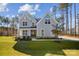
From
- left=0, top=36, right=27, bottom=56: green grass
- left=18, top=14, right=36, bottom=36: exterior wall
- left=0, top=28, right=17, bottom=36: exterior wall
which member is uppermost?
left=18, top=14, right=36, bottom=36: exterior wall

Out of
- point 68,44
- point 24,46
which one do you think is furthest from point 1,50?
point 68,44

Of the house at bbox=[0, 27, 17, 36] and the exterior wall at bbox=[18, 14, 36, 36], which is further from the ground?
the exterior wall at bbox=[18, 14, 36, 36]

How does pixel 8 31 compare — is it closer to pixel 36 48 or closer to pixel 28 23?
pixel 28 23

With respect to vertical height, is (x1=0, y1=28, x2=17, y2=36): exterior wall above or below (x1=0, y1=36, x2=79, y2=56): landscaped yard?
above

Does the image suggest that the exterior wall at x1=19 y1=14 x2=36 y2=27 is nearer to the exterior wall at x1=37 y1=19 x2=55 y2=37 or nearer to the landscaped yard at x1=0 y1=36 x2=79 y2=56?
the exterior wall at x1=37 y1=19 x2=55 y2=37

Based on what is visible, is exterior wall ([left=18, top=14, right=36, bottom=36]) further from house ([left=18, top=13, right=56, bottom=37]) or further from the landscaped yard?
the landscaped yard

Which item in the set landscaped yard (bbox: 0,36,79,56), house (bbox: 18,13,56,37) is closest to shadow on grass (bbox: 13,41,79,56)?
landscaped yard (bbox: 0,36,79,56)
